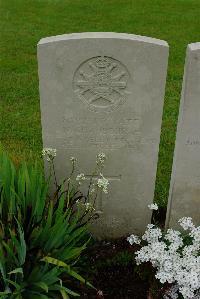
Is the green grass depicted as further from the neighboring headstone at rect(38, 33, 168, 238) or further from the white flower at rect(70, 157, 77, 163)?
the white flower at rect(70, 157, 77, 163)

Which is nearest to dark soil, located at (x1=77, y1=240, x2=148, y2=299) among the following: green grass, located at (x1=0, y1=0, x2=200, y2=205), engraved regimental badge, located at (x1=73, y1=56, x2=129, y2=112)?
green grass, located at (x1=0, y1=0, x2=200, y2=205)

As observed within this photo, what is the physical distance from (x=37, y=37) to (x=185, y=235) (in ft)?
22.2

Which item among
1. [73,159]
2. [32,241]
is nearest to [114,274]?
[32,241]

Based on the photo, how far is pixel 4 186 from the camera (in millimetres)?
3566

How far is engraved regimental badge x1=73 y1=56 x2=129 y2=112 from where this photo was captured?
351cm

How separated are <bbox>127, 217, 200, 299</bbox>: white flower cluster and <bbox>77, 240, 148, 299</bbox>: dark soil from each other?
0.24 meters

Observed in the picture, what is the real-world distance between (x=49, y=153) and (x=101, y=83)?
0.67 meters

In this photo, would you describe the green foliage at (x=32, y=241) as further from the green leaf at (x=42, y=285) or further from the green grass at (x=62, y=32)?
the green grass at (x=62, y=32)

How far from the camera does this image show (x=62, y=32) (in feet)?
32.3

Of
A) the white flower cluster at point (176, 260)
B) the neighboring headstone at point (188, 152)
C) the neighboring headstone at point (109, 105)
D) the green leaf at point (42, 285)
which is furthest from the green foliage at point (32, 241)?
the neighboring headstone at point (188, 152)

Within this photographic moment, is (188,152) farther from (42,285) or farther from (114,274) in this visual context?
(42,285)

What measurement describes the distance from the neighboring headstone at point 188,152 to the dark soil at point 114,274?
55 cm

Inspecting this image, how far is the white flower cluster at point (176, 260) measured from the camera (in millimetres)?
3334

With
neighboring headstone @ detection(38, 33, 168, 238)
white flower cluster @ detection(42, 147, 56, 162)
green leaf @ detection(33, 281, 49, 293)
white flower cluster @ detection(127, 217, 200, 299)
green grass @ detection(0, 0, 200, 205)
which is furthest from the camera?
green grass @ detection(0, 0, 200, 205)
